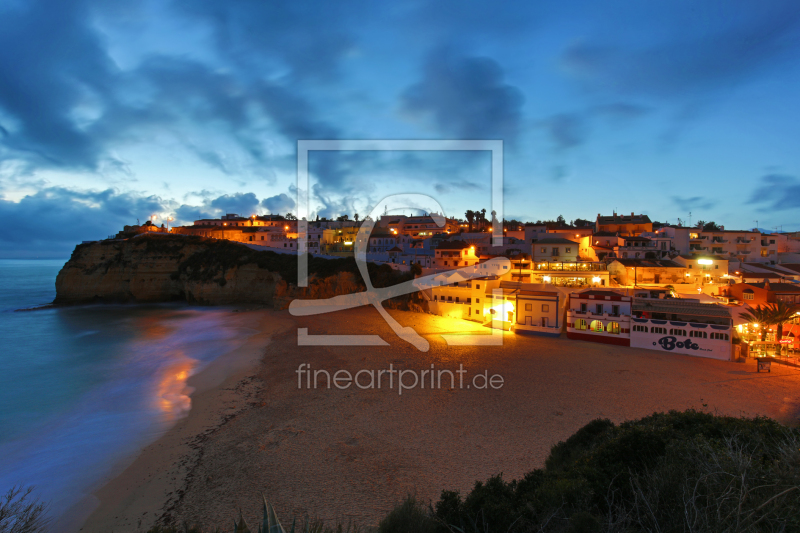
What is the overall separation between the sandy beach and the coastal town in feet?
7.10

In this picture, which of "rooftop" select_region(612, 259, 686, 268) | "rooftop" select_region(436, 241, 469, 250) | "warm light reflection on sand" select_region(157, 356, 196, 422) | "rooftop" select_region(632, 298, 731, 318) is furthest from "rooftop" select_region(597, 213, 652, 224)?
"warm light reflection on sand" select_region(157, 356, 196, 422)

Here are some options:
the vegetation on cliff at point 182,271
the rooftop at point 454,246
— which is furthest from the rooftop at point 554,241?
the vegetation on cliff at point 182,271

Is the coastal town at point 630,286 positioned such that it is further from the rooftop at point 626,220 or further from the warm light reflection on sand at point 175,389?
the warm light reflection on sand at point 175,389

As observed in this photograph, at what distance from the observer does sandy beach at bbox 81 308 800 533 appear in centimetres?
952

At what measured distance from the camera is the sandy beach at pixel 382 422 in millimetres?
9523

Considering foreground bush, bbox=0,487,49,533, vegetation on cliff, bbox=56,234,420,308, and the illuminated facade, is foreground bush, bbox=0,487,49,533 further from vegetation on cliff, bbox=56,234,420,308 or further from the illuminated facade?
vegetation on cliff, bbox=56,234,420,308

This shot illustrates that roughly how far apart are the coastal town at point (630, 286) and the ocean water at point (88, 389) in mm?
19949

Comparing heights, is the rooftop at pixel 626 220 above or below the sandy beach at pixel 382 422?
above

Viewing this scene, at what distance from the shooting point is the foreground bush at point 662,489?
456 centimetres

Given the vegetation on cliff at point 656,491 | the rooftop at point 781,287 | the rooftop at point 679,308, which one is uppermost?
the rooftop at point 781,287

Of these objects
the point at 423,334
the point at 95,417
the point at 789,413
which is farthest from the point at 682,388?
the point at 95,417

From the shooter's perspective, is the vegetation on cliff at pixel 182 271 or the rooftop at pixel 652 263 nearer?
the rooftop at pixel 652 263
